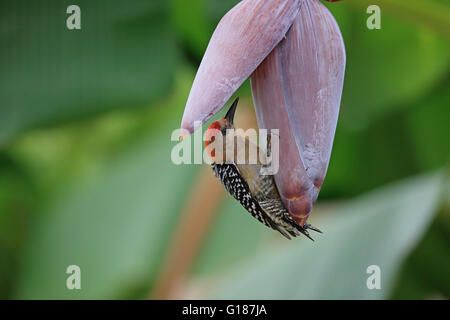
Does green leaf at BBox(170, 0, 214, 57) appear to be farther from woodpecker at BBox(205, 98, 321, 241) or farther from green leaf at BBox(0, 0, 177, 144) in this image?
woodpecker at BBox(205, 98, 321, 241)

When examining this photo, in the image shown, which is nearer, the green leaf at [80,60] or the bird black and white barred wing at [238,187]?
the bird black and white barred wing at [238,187]

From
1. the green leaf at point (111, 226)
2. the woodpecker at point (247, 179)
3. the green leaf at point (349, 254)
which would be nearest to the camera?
the woodpecker at point (247, 179)

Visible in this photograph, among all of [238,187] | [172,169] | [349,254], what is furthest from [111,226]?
[238,187]

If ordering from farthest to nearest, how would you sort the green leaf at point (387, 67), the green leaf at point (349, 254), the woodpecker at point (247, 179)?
the green leaf at point (387, 67) → the green leaf at point (349, 254) → the woodpecker at point (247, 179)

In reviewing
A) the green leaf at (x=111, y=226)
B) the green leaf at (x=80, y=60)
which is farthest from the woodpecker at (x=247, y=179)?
the green leaf at (x=111, y=226)

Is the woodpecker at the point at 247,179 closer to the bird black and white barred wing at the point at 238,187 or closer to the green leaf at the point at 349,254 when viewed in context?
the bird black and white barred wing at the point at 238,187

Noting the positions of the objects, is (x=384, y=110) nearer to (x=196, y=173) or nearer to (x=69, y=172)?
(x=196, y=173)

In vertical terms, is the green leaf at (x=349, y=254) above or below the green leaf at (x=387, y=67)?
below

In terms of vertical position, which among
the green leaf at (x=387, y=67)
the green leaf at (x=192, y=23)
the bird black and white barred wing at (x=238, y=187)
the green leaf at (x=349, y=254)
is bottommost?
the green leaf at (x=349, y=254)
